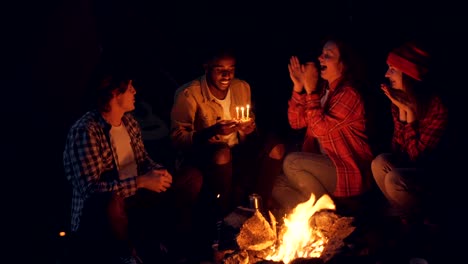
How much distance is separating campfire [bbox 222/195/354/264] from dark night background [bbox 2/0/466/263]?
2.13 meters

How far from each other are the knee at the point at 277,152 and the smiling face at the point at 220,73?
1.02 metres

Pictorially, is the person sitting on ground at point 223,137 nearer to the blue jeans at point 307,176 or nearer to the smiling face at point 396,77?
the blue jeans at point 307,176

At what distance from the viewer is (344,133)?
203 inches

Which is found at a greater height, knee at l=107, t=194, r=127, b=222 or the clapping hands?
the clapping hands

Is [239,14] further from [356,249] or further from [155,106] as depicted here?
[356,249]

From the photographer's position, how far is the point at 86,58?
664 centimetres

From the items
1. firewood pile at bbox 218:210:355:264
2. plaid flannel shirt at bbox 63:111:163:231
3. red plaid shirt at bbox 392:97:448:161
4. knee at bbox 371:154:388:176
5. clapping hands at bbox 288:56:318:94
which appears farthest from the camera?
clapping hands at bbox 288:56:318:94

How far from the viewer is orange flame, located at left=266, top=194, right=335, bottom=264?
4441mm

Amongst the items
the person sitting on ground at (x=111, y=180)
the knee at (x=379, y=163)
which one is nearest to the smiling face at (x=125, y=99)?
the person sitting on ground at (x=111, y=180)

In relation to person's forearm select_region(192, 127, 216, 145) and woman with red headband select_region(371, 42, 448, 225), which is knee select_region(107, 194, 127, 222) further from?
woman with red headband select_region(371, 42, 448, 225)

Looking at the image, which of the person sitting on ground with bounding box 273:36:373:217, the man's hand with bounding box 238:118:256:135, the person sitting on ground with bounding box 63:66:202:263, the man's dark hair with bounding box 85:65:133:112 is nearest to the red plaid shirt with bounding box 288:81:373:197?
the person sitting on ground with bounding box 273:36:373:217

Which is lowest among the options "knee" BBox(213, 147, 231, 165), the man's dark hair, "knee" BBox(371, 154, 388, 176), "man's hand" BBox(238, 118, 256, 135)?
"knee" BBox(371, 154, 388, 176)

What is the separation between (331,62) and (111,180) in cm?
276

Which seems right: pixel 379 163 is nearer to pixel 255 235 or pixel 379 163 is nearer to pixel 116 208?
pixel 255 235
